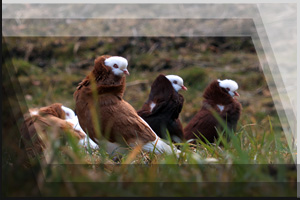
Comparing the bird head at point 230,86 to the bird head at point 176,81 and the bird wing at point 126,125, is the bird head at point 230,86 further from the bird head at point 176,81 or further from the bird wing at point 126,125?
the bird wing at point 126,125

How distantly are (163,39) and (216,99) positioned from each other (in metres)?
3.47

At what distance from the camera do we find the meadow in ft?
4.59

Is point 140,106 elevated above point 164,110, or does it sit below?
below

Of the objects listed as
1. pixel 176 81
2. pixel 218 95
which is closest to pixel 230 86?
pixel 218 95

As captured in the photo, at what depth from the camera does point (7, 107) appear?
5.00ft

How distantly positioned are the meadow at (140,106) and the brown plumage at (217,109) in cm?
23

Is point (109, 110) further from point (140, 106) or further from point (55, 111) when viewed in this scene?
point (140, 106)

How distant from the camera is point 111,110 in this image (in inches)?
123

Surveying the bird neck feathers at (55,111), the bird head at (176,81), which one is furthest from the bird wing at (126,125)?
the bird neck feathers at (55,111)

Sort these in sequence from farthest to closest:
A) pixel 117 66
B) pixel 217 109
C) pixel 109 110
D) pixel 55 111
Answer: pixel 217 109 < pixel 55 111 < pixel 117 66 < pixel 109 110

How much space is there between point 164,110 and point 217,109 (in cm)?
68

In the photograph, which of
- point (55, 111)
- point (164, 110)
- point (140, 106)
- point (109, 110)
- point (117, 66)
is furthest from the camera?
point (140, 106)

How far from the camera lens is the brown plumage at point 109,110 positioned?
3.11 meters

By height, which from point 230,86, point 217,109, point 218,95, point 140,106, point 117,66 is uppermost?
point 117,66
